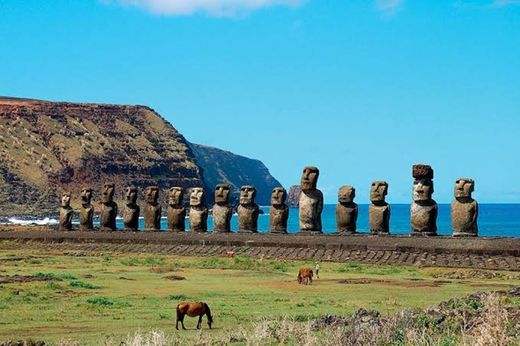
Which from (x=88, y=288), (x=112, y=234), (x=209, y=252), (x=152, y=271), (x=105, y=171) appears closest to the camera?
(x=88, y=288)

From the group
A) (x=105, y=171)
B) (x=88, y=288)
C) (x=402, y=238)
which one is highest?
(x=105, y=171)

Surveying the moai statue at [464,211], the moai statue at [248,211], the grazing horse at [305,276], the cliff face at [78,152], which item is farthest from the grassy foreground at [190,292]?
the cliff face at [78,152]

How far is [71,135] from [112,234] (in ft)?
366

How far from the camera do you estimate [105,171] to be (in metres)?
140

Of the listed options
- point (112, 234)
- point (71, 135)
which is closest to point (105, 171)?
point (71, 135)

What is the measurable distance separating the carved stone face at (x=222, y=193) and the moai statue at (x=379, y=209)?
615cm

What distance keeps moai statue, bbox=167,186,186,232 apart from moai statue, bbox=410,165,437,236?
9750mm

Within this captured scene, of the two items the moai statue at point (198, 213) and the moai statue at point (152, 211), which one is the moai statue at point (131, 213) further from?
the moai statue at point (198, 213)

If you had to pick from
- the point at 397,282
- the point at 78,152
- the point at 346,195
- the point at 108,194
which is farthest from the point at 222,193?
the point at 78,152

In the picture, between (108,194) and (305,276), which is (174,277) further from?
(108,194)

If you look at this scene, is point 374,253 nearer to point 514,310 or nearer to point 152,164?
point 514,310

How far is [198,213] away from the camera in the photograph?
36000mm

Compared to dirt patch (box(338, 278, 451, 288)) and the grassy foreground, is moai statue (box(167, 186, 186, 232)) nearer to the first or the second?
the grassy foreground

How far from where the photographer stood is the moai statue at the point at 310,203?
3272 cm
